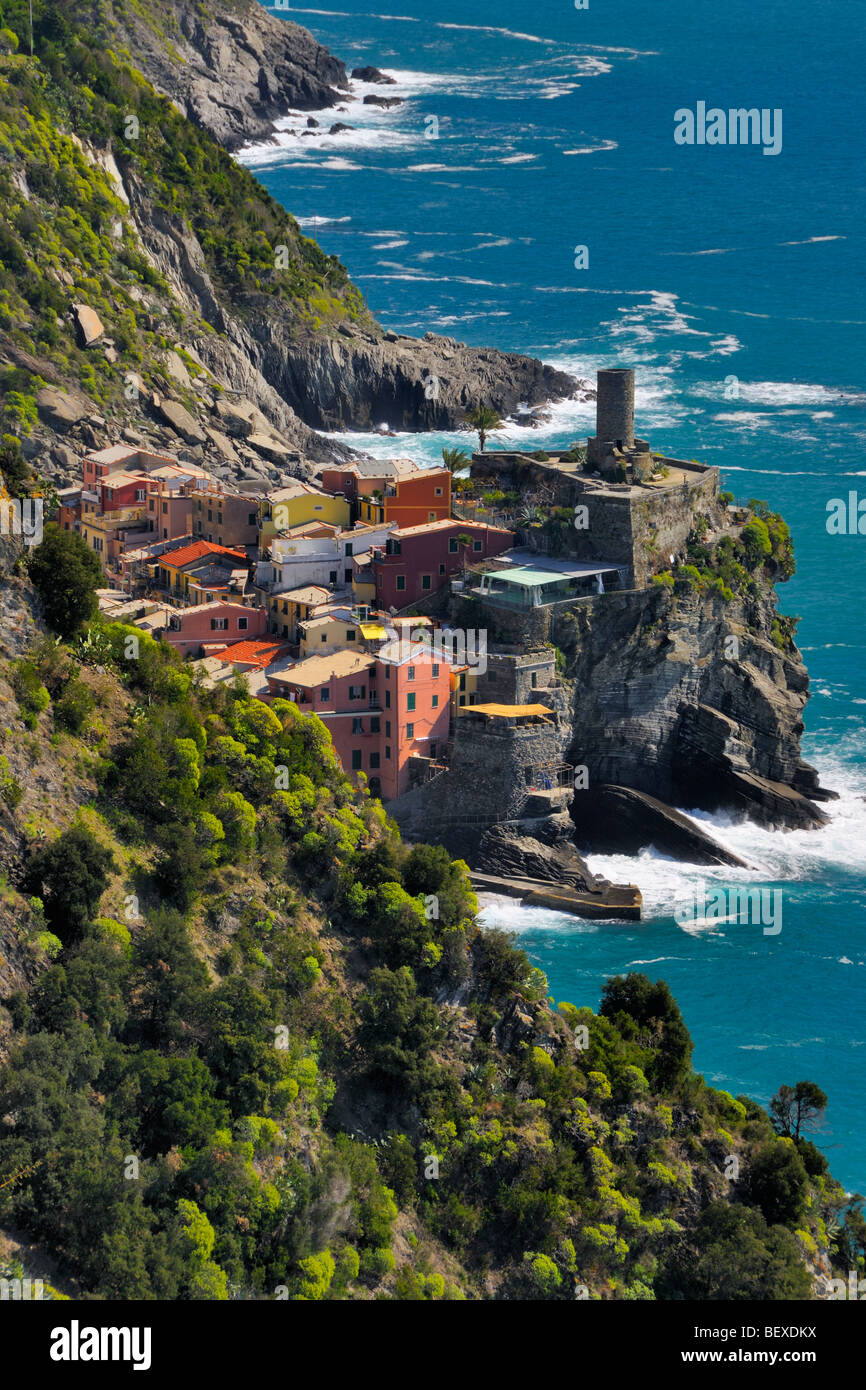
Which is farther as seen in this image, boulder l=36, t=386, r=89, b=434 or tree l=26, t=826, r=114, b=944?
boulder l=36, t=386, r=89, b=434

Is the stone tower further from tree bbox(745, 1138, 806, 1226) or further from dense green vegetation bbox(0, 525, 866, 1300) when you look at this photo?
tree bbox(745, 1138, 806, 1226)

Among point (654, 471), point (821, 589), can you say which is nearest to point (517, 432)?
point (821, 589)

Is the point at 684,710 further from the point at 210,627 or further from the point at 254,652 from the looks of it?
the point at 210,627

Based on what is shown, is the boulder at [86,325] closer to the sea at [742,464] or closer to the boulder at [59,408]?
the boulder at [59,408]

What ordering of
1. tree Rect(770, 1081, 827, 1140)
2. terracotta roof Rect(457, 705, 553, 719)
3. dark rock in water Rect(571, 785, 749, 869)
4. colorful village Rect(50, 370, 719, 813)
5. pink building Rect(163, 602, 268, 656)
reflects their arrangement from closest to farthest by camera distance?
1. tree Rect(770, 1081, 827, 1140)
2. colorful village Rect(50, 370, 719, 813)
3. terracotta roof Rect(457, 705, 553, 719)
4. pink building Rect(163, 602, 268, 656)
5. dark rock in water Rect(571, 785, 749, 869)

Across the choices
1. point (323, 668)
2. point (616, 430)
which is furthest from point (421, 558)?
point (616, 430)

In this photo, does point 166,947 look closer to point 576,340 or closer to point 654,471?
point 654,471

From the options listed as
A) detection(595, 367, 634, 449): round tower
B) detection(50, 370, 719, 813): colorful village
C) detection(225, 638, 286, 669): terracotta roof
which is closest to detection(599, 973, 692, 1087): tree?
detection(50, 370, 719, 813): colorful village

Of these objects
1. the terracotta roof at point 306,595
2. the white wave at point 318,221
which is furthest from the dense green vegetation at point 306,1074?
the white wave at point 318,221
